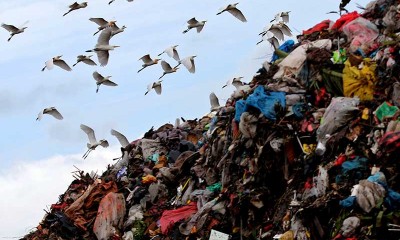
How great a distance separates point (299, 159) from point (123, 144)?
23.7 feet

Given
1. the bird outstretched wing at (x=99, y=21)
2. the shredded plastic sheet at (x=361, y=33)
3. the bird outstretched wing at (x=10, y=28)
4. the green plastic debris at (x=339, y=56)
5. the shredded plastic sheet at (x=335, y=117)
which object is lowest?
the bird outstretched wing at (x=99, y=21)

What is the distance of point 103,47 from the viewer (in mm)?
20094

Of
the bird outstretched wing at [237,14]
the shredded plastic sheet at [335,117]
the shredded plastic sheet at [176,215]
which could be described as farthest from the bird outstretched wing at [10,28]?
the shredded plastic sheet at [335,117]

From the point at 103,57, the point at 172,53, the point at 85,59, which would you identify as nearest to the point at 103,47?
the point at 103,57

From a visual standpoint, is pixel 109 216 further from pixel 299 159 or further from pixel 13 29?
pixel 13 29

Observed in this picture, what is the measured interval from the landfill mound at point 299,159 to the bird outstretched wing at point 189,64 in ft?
18.2

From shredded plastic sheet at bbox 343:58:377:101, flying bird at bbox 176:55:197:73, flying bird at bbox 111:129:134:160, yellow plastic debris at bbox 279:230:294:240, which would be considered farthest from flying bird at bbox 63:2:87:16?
yellow plastic debris at bbox 279:230:294:240

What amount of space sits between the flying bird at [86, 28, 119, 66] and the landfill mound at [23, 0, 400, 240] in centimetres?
586

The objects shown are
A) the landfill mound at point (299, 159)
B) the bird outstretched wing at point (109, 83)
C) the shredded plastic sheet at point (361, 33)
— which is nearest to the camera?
the landfill mound at point (299, 159)

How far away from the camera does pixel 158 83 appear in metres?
21.7

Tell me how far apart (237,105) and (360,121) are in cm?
208

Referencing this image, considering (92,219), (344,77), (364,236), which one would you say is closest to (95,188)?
(92,219)

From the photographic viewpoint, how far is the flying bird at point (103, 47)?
19922 mm

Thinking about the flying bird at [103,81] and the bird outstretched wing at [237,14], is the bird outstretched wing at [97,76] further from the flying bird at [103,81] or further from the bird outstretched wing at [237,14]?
the bird outstretched wing at [237,14]
